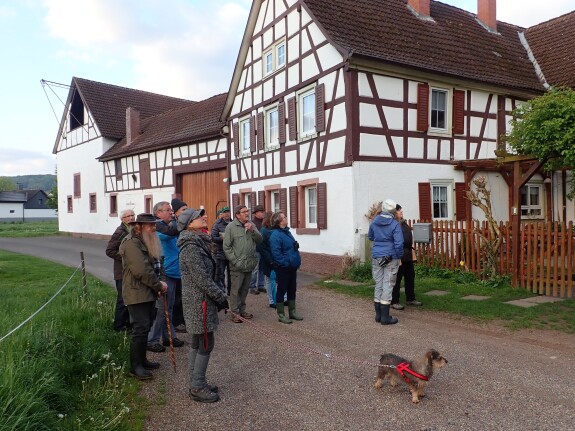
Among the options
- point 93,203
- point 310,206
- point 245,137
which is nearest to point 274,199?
point 310,206

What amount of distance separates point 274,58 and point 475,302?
35.3 feet

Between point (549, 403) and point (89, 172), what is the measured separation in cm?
2985

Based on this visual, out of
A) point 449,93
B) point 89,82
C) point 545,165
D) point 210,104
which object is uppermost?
point 89,82

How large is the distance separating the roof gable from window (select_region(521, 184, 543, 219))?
11.3 meters

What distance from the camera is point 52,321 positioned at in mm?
5598

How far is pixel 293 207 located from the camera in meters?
15.1

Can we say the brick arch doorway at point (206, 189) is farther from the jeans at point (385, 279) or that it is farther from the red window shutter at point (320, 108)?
the jeans at point (385, 279)

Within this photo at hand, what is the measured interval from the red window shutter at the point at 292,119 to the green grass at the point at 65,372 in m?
9.02

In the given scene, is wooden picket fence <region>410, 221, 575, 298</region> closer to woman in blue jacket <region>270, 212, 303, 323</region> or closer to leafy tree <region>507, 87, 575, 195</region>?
leafy tree <region>507, 87, 575, 195</region>

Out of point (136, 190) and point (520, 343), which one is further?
point (136, 190)

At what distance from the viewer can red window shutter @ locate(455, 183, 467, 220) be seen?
1455 centimetres

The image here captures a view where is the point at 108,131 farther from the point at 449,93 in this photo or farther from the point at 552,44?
the point at 552,44

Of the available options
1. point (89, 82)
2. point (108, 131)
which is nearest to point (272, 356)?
point (108, 131)

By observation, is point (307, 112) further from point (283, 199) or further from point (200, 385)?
point (200, 385)
